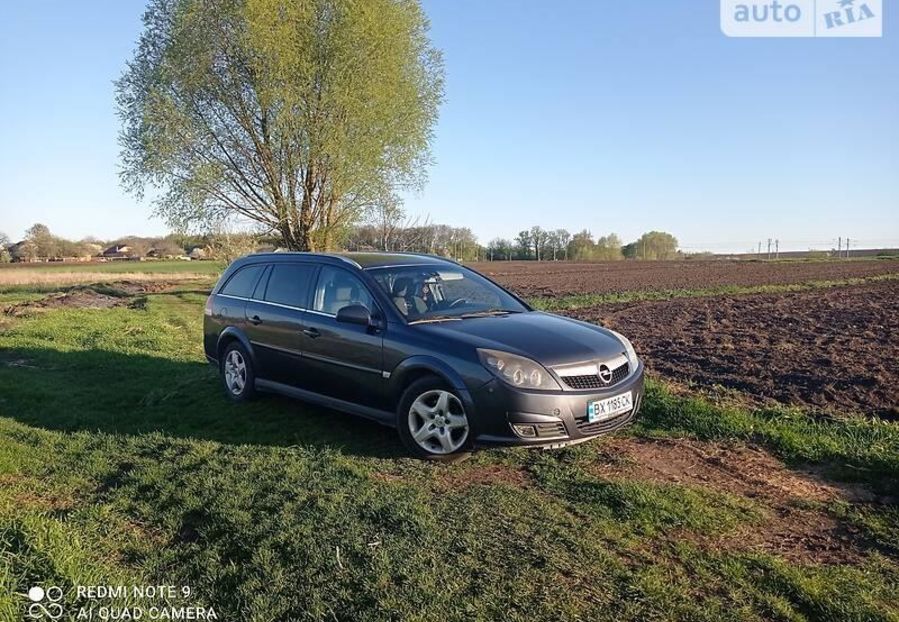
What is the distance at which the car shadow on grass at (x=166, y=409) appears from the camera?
5641 millimetres

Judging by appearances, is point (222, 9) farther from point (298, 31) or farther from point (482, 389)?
point (482, 389)

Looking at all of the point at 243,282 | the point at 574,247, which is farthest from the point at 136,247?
the point at 243,282

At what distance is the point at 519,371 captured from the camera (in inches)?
181

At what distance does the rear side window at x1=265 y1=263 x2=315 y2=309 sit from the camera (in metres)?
6.36

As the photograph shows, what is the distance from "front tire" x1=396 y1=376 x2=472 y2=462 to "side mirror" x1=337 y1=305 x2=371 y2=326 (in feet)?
2.55

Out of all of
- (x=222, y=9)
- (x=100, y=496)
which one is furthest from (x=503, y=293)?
(x=222, y=9)

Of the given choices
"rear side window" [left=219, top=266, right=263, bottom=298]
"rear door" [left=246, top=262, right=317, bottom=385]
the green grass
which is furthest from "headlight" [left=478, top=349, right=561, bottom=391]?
the green grass

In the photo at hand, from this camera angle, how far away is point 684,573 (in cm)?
320

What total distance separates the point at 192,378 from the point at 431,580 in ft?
20.3

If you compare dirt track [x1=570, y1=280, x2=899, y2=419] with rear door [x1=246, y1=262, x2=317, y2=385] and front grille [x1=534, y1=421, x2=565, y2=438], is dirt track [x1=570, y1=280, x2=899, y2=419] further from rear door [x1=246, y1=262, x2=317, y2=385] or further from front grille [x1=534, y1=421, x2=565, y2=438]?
rear door [x1=246, y1=262, x2=317, y2=385]

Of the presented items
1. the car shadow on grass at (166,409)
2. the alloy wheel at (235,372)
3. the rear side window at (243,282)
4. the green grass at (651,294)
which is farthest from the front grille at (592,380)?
the green grass at (651,294)

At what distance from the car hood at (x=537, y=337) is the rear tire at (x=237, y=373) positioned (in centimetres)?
259

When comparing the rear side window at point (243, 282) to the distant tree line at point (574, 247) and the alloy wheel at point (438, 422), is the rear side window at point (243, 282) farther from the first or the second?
the distant tree line at point (574, 247)

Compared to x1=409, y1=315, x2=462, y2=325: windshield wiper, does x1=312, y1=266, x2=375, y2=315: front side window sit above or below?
above
